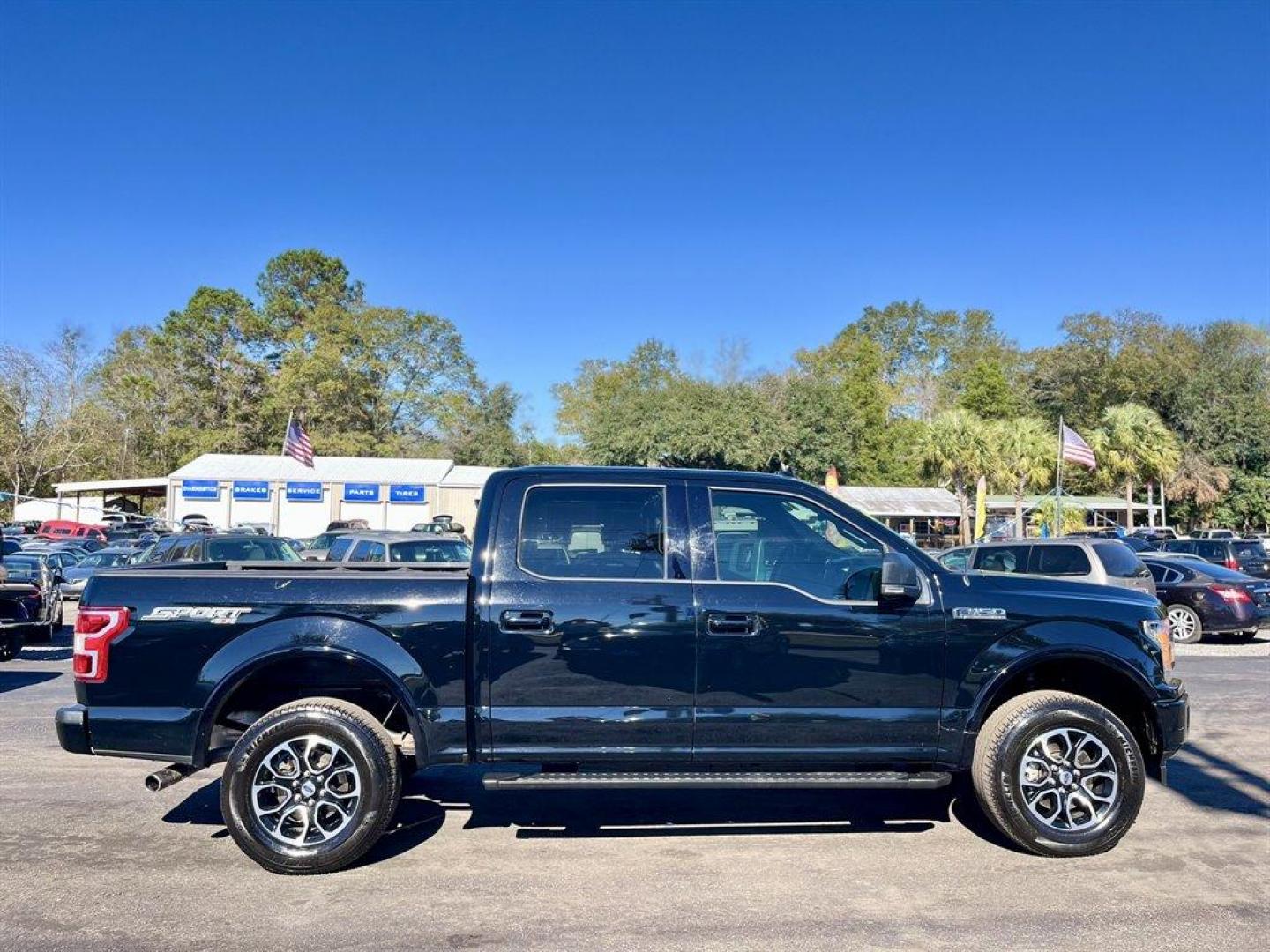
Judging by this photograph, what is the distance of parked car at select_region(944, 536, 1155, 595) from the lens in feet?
41.1

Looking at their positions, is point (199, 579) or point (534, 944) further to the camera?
point (199, 579)

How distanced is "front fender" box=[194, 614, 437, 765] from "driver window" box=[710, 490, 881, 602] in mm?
1694

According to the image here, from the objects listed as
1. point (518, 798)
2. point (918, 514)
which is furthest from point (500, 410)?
point (518, 798)

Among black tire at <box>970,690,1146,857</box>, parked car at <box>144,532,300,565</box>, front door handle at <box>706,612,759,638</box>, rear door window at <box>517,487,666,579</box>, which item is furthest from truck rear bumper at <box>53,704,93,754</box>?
parked car at <box>144,532,300,565</box>

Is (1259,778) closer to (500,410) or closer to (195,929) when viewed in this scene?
(195,929)

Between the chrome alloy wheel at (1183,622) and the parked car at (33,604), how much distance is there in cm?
1677

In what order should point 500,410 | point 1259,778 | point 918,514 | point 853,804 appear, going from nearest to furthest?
point 853,804 < point 1259,778 < point 918,514 < point 500,410

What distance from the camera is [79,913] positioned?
4.14 m

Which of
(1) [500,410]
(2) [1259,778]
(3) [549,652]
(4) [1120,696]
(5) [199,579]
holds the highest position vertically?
(1) [500,410]

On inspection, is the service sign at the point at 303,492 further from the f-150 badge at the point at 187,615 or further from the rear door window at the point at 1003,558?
the f-150 badge at the point at 187,615

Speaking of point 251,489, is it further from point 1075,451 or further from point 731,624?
point 731,624

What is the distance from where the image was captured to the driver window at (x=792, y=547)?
497 centimetres

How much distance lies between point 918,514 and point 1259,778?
46.4m

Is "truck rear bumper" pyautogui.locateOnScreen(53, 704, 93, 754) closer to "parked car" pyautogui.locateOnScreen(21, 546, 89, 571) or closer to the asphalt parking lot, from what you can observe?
the asphalt parking lot
